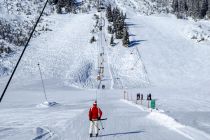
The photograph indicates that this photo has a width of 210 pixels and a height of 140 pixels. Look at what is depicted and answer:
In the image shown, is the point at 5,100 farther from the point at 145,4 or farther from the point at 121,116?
the point at 145,4

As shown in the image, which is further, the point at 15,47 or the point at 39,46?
A: the point at 39,46

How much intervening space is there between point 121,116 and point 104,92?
17.1 metres

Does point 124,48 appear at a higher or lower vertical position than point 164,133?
lower

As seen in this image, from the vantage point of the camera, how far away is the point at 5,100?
35.0 metres

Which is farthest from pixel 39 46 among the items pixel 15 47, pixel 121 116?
pixel 121 116

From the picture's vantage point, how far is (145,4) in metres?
100

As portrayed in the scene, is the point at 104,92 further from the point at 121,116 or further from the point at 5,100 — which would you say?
the point at 121,116

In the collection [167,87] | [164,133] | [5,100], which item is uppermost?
[164,133]

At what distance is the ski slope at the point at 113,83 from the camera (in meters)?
20.4

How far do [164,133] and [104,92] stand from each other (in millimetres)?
23808

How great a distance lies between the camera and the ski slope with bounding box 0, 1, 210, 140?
20359mm

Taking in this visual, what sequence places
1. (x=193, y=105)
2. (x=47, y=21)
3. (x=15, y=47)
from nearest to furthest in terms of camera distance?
(x=193, y=105), (x=15, y=47), (x=47, y=21)

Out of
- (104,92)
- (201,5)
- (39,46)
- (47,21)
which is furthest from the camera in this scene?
(201,5)

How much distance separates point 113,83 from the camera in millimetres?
47469
